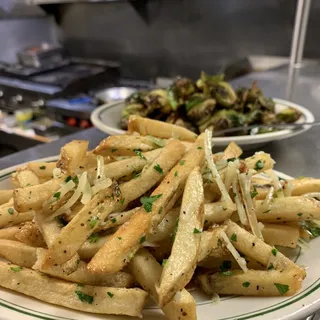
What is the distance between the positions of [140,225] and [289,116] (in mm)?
1355

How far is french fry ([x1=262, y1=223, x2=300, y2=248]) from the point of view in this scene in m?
0.99

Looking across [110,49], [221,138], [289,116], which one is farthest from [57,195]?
[110,49]

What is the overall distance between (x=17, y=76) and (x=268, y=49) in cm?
297

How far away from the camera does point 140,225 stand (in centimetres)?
86

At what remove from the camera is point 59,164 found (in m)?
1.01

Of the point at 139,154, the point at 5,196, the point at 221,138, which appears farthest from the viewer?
the point at 221,138

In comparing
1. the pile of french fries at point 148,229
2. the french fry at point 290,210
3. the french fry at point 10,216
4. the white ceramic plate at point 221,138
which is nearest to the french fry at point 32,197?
the pile of french fries at point 148,229

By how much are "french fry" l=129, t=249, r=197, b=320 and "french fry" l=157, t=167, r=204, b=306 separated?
0.02 meters

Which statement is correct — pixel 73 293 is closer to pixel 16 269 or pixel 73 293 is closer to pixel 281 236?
pixel 16 269

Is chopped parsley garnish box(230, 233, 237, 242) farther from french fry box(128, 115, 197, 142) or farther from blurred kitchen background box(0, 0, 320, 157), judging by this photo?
blurred kitchen background box(0, 0, 320, 157)

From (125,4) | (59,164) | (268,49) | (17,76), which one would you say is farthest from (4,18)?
(59,164)

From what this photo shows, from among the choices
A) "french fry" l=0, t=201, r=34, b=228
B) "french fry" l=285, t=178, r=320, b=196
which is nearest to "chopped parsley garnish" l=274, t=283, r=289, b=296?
"french fry" l=285, t=178, r=320, b=196

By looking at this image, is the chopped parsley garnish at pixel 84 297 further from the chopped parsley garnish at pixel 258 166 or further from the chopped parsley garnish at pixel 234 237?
the chopped parsley garnish at pixel 258 166

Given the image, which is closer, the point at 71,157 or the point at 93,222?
the point at 93,222
